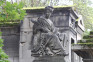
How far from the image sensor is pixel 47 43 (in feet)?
48.2

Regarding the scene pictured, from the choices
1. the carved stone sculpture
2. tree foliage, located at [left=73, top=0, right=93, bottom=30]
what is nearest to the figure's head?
the carved stone sculpture

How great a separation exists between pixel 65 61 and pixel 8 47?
11.6ft

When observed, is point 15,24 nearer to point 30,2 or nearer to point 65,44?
point 65,44

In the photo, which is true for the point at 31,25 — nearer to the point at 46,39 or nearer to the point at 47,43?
the point at 46,39

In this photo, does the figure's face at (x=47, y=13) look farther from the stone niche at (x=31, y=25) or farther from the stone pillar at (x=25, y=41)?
the stone pillar at (x=25, y=41)

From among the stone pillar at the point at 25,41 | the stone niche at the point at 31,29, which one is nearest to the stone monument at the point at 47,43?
the stone niche at the point at 31,29

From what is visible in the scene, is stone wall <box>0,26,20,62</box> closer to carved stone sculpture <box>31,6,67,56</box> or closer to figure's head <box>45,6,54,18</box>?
carved stone sculpture <box>31,6,67,56</box>

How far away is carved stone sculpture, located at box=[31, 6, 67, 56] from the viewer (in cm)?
1465

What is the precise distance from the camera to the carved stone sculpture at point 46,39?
14.6 m

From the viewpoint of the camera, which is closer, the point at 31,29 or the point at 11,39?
the point at 31,29

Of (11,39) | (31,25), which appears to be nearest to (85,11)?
(11,39)

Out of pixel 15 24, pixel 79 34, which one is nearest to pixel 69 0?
pixel 79 34

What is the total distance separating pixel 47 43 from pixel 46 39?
0.18 m

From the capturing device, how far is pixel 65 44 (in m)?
15.0
